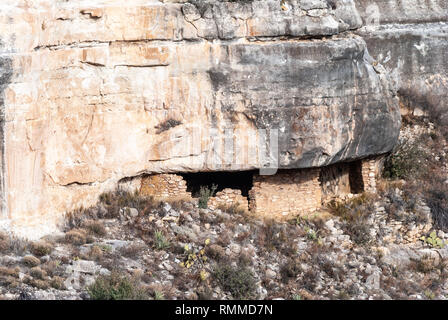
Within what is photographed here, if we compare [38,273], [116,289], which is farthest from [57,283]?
[116,289]

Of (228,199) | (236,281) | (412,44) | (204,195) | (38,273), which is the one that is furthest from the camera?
(412,44)

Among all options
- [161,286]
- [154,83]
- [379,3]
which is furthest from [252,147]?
[379,3]

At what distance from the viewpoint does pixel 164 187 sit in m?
17.9

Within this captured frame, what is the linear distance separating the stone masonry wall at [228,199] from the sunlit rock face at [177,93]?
72cm

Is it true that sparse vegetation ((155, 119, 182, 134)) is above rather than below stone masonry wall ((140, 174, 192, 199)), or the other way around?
above

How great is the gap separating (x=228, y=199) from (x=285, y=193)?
3.73 ft

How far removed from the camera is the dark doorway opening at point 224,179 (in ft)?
62.4

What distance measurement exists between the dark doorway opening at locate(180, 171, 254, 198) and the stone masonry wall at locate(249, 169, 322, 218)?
95 cm

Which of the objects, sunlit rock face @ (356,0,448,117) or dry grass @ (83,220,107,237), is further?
sunlit rock face @ (356,0,448,117)

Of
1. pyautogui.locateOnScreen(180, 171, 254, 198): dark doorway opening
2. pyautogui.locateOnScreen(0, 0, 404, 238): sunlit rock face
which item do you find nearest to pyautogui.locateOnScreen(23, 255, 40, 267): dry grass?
pyautogui.locateOnScreen(0, 0, 404, 238): sunlit rock face

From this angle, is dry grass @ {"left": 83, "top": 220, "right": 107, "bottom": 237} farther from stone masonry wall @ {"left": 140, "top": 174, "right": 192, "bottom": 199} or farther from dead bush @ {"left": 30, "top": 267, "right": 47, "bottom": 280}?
dead bush @ {"left": 30, "top": 267, "right": 47, "bottom": 280}

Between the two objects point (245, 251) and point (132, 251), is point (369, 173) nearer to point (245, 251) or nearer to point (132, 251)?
point (245, 251)

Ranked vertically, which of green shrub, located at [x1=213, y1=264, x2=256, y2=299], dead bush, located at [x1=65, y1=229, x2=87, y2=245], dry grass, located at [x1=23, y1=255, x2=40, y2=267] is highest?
dead bush, located at [x1=65, y1=229, x2=87, y2=245]

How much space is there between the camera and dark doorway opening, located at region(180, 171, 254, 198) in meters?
19.0
